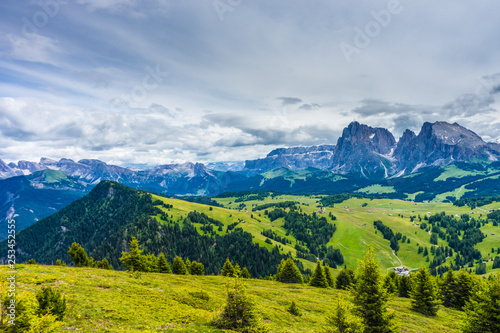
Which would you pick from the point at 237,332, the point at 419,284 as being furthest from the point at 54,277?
the point at 419,284

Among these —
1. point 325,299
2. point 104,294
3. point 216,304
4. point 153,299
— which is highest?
point 104,294

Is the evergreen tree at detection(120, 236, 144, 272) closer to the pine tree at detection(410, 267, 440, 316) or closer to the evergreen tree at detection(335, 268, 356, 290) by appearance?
the evergreen tree at detection(335, 268, 356, 290)

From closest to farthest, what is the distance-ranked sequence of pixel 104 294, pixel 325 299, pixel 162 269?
pixel 104 294
pixel 325 299
pixel 162 269

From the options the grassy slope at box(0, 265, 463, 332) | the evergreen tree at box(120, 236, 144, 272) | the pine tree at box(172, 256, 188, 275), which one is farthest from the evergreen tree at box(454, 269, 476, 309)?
the evergreen tree at box(120, 236, 144, 272)

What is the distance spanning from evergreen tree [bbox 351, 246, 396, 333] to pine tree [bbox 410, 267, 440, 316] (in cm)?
4033

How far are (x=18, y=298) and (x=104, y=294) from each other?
66.2 ft

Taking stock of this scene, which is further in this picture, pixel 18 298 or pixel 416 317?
pixel 416 317

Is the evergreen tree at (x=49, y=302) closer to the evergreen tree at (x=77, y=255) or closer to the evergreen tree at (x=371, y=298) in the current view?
the evergreen tree at (x=371, y=298)

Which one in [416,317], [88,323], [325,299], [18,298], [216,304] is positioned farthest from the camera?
[325,299]

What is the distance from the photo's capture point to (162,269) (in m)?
92.2

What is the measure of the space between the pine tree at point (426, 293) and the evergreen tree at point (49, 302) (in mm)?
76419

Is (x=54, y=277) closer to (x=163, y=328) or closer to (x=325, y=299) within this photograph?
(x=163, y=328)

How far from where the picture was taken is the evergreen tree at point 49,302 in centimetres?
2483

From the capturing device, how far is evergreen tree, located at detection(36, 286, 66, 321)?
24828 millimetres
